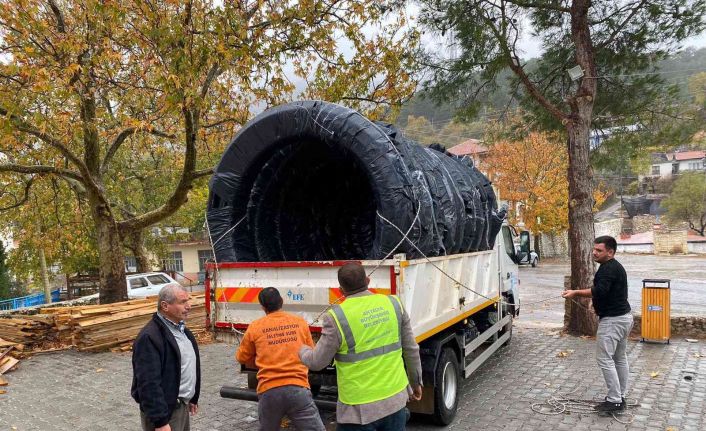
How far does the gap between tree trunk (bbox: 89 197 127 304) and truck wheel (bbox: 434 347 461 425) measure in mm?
8760

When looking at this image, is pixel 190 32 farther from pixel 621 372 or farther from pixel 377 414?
pixel 621 372

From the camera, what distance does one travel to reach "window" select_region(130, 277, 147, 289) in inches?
704

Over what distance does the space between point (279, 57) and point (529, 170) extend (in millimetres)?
25729

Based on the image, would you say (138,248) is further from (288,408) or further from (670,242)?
(670,242)

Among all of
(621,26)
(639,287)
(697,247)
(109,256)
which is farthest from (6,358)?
(697,247)

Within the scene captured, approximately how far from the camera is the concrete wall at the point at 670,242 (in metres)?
37.9

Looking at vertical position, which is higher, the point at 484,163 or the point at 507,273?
the point at 484,163

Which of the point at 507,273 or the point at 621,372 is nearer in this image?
the point at 621,372

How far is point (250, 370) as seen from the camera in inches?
205

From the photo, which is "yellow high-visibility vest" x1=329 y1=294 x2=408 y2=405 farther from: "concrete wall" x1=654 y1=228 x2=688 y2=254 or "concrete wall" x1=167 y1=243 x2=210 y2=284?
"concrete wall" x1=654 y1=228 x2=688 y2=254

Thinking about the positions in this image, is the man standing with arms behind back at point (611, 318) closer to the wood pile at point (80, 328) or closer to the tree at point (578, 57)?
the tree at point (578, 57)

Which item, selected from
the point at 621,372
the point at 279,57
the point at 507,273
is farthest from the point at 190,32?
the point at 621,372

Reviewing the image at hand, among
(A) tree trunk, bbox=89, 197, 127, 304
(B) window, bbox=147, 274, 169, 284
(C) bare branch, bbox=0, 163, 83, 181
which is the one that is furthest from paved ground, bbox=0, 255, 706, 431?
(B) window, bbox=147, 274, 169, 284

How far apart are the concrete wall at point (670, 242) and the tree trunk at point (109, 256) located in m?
38.7
